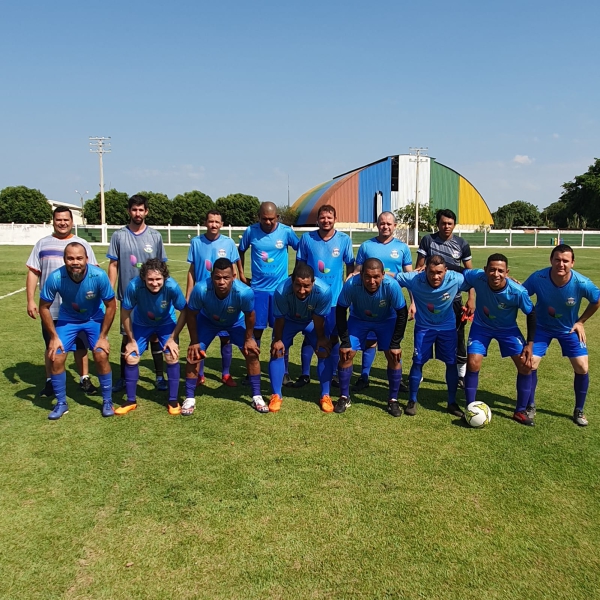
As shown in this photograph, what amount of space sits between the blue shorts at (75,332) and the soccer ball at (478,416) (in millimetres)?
3971

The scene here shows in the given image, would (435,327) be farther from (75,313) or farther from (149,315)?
(75,313)

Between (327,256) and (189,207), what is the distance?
226 ft

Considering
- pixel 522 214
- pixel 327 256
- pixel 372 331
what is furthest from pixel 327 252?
pixel 522 214

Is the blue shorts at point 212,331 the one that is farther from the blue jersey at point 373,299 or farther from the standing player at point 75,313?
the blue jersey at point 373,299

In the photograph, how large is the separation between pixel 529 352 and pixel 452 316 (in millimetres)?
867

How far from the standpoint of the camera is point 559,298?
507 centimetres

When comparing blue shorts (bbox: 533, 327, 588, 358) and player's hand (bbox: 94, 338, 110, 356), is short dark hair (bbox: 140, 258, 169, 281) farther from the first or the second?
blue shorts (bbox: 533, 327, 588, 358)

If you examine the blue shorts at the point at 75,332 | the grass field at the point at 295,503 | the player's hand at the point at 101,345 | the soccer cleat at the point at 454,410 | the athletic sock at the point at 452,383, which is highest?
the blue shorts at the point at 75,332

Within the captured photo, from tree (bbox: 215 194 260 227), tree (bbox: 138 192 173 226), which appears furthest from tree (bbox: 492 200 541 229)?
tree (bbox: 138 192 173 226)

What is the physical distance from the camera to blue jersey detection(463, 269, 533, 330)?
503 centimetres

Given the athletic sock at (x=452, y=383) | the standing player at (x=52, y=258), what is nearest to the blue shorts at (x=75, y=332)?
the standing player at (x=52, y=258)

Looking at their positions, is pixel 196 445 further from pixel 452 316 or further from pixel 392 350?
pixel 452 316

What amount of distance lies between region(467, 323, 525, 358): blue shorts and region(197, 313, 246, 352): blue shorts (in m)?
2.50

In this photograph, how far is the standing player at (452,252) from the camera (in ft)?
19.8
